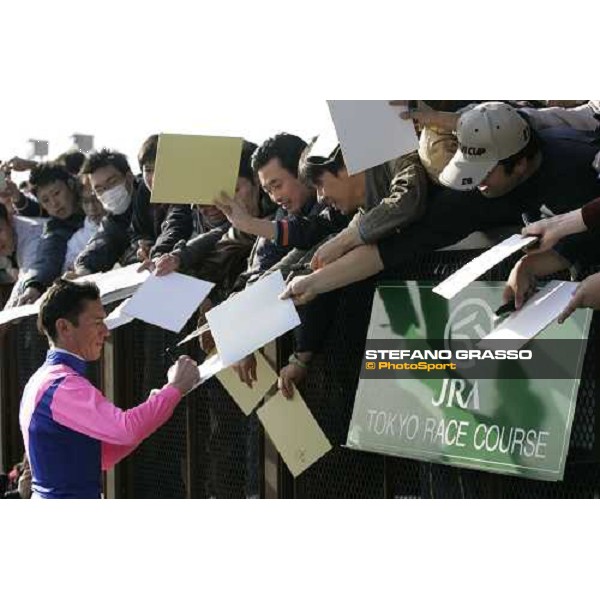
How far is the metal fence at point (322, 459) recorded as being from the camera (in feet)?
19.1

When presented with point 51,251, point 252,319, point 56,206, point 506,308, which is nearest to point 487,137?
point 506,308

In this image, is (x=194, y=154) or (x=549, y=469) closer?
(x=549, y=469)

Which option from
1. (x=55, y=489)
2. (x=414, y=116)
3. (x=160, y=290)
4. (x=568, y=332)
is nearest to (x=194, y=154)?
(x=160, y=290)

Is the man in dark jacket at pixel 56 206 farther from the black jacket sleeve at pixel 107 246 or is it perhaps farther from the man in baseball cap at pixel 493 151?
the man in baseball cap at pixel 493 151

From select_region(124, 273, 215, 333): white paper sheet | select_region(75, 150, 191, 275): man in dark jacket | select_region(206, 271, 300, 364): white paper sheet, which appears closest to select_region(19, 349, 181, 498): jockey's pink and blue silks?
select_region(206, 271, 300, 364): white paper sheet

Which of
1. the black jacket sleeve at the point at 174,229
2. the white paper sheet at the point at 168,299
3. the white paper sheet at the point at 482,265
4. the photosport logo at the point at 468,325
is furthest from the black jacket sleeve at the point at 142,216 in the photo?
the white paper sheet at the point at 482,265

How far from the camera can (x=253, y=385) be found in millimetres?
7301

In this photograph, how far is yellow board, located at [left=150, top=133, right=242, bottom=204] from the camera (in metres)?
7.15

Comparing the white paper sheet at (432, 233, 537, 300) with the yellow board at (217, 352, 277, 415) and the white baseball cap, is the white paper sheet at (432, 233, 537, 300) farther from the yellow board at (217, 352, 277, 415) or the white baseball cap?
the yellow board at (217, 352, 277, 415)

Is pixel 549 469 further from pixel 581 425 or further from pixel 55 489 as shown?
pixel 55 489

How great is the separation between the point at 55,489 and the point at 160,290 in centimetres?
145

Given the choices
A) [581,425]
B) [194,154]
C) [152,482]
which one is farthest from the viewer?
[152,482]

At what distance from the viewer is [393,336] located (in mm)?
6570

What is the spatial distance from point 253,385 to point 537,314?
2272mm
